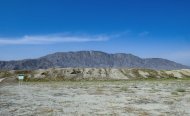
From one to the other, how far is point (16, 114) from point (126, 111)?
10.5m

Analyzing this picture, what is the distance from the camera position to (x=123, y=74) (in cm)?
16800

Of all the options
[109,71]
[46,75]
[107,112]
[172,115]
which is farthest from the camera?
[109,71]

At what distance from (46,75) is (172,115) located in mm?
136773

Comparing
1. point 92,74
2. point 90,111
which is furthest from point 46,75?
point 90,111

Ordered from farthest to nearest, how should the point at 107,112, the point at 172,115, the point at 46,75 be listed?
1. the point at 46,75
2. the point at 107,112
3. the point at 172,115

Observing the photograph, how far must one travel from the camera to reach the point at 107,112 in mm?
30656

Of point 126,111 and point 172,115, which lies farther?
point 126,111

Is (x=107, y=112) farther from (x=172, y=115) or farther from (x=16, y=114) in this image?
(x=16, y=114)

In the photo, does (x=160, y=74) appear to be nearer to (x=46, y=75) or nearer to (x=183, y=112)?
(x=46, y=75)

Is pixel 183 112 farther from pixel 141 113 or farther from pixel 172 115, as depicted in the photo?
pixel 141 113

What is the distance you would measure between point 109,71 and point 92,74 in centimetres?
1181

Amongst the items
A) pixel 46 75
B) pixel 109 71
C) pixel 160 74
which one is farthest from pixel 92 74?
pixel 160 74

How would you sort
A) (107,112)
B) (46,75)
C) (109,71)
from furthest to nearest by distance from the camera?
1. (109,71)
2. (46,75)
3. (107,112)

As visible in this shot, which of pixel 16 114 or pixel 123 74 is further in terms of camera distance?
pixel 123 74
